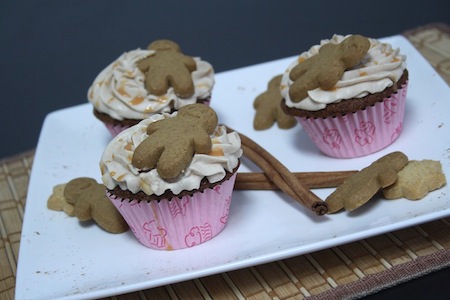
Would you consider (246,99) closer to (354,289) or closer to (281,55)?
(354,289)

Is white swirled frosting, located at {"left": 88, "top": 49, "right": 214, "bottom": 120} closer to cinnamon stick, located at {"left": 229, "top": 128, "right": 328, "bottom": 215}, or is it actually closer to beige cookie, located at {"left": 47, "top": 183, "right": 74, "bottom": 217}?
cinnamon stick, located at {"left": 229, "top": 128, "right": 328, "bottom": 215}

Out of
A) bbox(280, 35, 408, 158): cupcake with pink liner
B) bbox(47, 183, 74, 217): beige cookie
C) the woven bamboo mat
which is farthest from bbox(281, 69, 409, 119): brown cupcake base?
bbox(47, 183, 74, 217): beige cookie

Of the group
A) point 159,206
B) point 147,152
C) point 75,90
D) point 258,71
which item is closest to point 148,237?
point 159,206

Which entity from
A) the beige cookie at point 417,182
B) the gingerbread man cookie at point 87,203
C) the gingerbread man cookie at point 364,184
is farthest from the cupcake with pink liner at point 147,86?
the beige cookie at point 417,182

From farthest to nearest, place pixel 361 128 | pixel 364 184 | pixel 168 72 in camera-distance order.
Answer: pixel 168 72
pixel 361 128
pixel 364 184

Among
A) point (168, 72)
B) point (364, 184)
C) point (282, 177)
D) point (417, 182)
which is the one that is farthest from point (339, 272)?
point (168, 72)

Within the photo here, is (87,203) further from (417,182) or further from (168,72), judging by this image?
(417,182)
